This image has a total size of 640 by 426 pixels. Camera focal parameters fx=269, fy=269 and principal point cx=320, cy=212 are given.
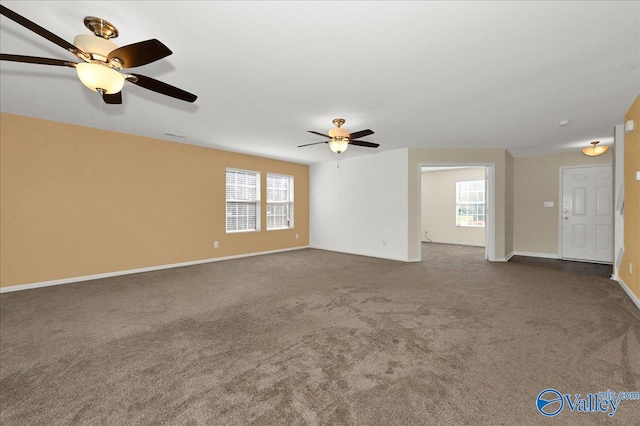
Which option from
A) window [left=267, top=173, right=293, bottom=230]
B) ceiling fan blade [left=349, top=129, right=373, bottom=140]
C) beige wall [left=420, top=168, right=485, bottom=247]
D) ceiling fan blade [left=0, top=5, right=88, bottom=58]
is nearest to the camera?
ceiling fan blade [left=0, top=5, right=88, bottom=58]

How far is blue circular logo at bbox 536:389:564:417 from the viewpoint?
154 centimetres

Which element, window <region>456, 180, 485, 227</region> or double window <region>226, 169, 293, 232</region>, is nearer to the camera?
double window <region>226, 169, 293, 232</region>

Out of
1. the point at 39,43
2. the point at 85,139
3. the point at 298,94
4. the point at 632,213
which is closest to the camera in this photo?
the point at 39,43

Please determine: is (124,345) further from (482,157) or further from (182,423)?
(482,157)

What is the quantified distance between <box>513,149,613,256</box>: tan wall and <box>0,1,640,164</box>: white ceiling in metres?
1.95

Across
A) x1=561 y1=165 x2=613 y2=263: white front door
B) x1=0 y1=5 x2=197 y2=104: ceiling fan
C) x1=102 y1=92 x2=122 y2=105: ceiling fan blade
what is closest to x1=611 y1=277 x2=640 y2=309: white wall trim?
x1=561 y1=165 x2=613 y2=263: white front door

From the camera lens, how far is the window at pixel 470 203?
8039 mm

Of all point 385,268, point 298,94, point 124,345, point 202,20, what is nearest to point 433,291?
point 385,268

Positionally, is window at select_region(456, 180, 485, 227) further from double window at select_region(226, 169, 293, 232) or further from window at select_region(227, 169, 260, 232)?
window at select_region(227, 169, 260, 232)

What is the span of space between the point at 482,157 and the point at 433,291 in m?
3.69

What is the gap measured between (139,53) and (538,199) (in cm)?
808

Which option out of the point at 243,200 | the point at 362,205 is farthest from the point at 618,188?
the point at 243,200

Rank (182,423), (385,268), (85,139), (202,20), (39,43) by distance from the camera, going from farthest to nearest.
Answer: (385,268) < (85,139) < (39,43) < (202,20) < (182,423)

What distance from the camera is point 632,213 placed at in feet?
11.3
